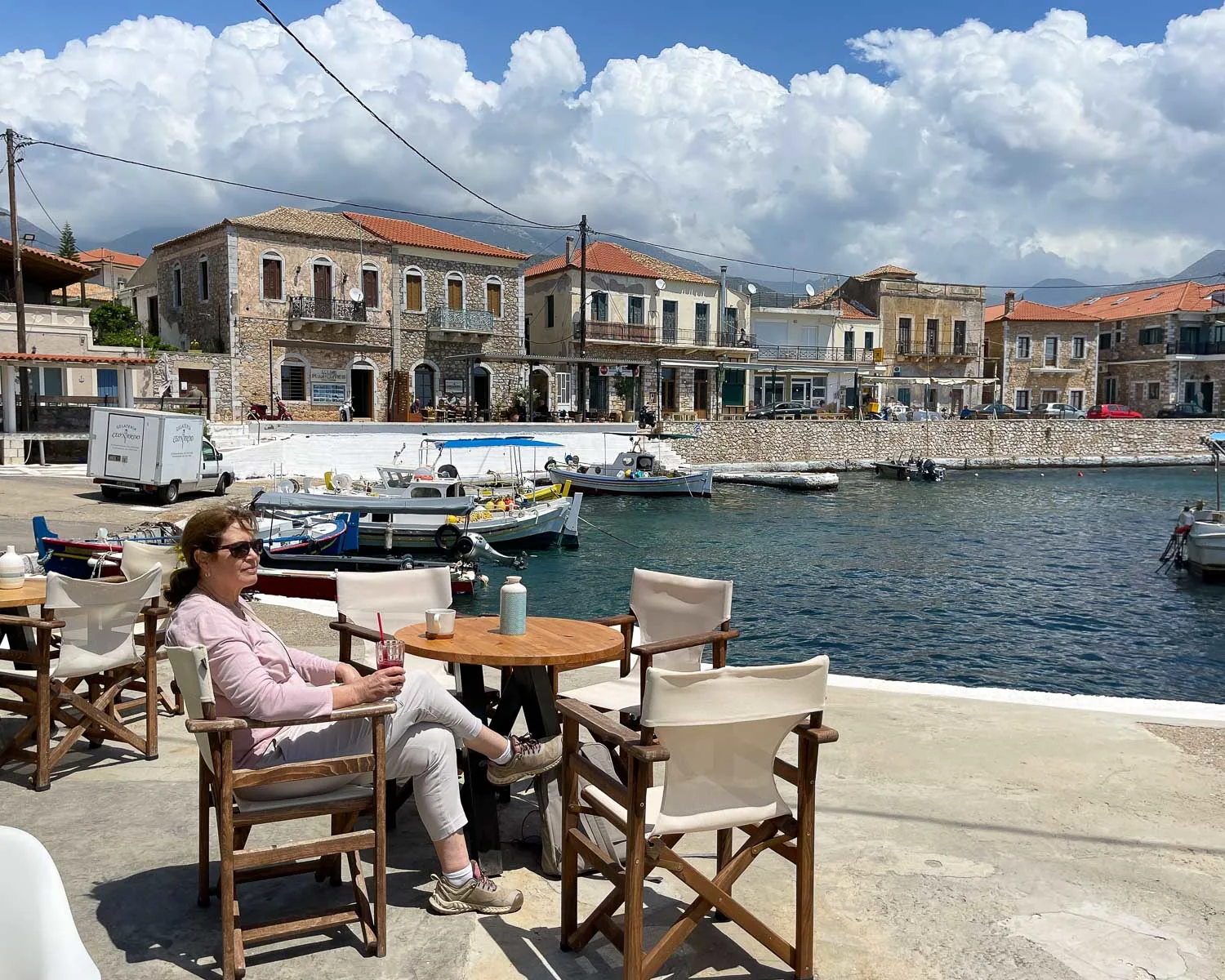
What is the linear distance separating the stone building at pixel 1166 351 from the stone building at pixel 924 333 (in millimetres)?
10100

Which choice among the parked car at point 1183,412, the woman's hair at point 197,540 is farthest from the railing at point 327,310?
the parked car at point 1183,412

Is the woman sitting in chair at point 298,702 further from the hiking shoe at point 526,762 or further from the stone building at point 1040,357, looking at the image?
the stone building at point 1040,357

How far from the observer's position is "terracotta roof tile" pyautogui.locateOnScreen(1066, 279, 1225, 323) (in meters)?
58.8

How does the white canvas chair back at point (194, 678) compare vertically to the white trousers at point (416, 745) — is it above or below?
above

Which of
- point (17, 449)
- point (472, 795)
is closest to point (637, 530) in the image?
point (17, 449)

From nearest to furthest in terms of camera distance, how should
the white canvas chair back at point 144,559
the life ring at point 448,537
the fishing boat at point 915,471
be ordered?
the white canvas chair back at point 144,559 < the life ring at point 448,537 < the fishing boat at point 915,471

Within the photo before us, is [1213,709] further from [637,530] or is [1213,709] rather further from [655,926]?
[637,530]

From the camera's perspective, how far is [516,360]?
131 ft

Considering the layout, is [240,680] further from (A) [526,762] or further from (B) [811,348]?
(B) [811,348]

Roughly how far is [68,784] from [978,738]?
4220 mm

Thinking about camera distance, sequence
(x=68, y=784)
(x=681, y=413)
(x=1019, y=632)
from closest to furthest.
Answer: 1. (x=68, y=784)
2. (x=1019, y=632)
3. (x=681, y=413)

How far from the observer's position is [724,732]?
2.61 metres

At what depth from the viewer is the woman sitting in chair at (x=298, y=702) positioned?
9.53 feet

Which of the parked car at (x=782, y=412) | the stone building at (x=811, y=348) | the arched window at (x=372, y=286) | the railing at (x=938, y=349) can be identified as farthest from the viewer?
the railing at (x=938, y=349)
